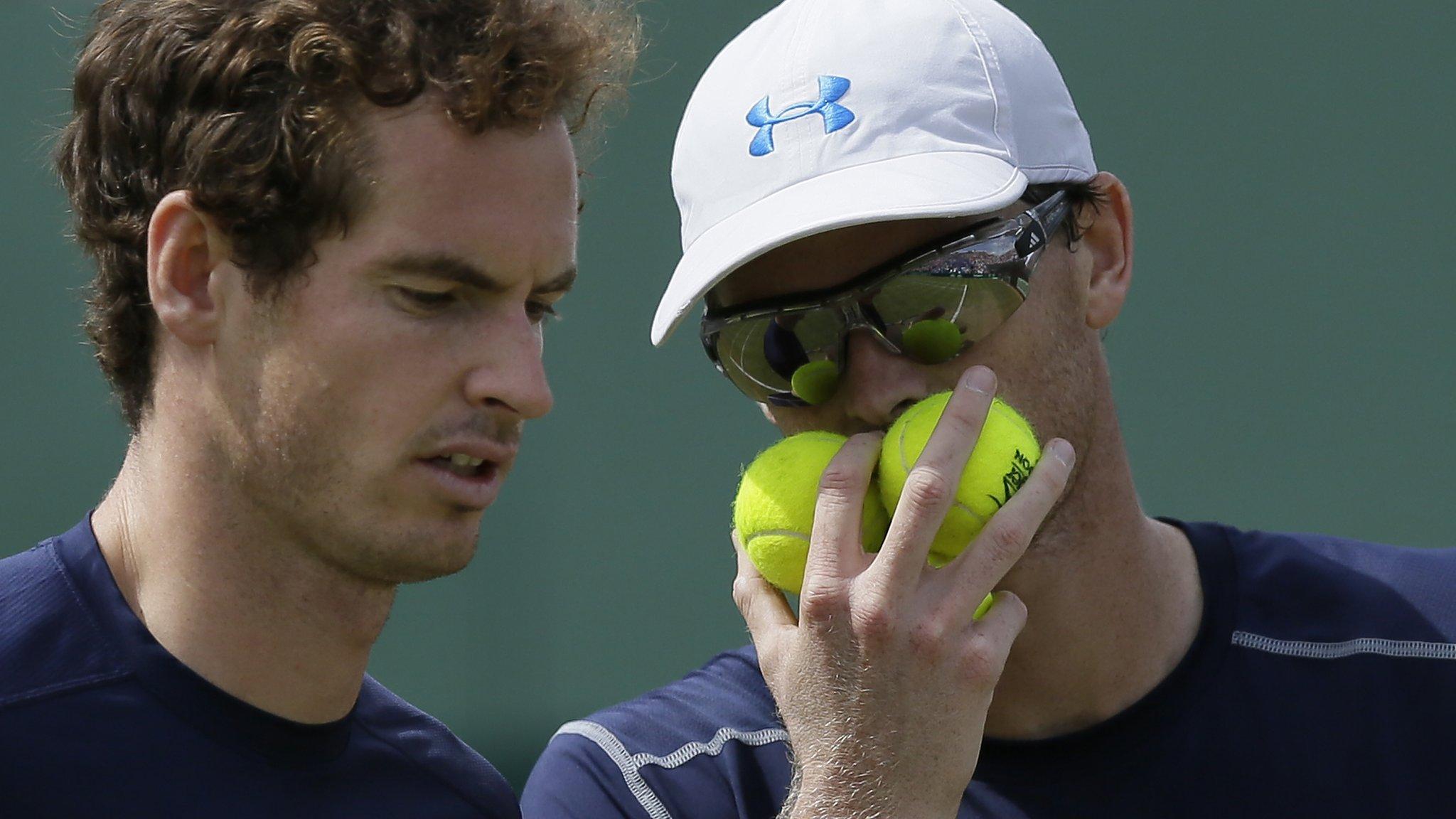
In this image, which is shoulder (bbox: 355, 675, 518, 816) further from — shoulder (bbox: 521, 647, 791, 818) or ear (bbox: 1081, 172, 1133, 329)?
ear (bbox: 1081, 172, 1133, 329)

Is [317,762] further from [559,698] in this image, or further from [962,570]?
[559,698]

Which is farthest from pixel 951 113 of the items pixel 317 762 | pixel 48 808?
pixel 48 808

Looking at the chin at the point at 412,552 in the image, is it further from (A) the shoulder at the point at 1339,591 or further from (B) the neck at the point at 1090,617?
(A) the shoulder at the point at 1339,591

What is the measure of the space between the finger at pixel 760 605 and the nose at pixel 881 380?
0.35m

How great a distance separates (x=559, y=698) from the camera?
6320 millimetres

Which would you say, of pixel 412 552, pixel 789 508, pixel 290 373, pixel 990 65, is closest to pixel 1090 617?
pixel 789 508

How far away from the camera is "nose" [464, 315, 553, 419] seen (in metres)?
2.46

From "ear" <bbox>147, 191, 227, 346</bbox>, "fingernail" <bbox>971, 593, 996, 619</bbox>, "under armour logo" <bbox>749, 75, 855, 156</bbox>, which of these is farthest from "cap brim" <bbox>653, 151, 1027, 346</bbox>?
"ear" <bbox>147, 191, 227, 346</bbox>

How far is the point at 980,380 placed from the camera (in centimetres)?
259

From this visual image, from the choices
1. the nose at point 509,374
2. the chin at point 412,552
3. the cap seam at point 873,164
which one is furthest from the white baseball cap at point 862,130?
the chin at point 412,552

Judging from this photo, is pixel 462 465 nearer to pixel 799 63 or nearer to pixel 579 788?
pixel 579 788

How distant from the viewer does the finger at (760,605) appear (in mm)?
2686

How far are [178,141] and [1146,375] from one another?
4.62 metres

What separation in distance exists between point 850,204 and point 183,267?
1.09 meters
